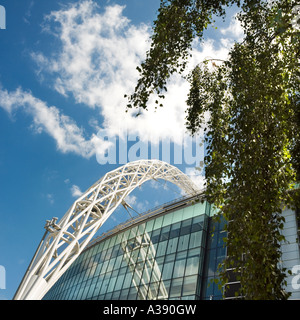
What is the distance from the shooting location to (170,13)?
821 cm

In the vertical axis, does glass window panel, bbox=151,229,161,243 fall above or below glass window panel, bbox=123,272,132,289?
above

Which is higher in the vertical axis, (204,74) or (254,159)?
(204,74)

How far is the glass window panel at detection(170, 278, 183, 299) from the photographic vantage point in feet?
80.7

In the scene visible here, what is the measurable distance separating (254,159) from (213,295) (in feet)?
63.5

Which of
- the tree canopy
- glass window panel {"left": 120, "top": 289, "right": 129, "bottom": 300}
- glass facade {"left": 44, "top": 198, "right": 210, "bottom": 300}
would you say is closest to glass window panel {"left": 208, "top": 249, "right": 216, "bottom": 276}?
glass facade {"left": 44, "top": 198, "right": 210, "bottom": 300}

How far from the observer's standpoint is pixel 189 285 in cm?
2430

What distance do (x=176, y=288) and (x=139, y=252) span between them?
7.95 meters

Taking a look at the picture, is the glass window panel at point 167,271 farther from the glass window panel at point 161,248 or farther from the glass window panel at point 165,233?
the glass window panel at point 165,233

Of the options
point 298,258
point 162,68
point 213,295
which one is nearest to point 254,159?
point 162,68

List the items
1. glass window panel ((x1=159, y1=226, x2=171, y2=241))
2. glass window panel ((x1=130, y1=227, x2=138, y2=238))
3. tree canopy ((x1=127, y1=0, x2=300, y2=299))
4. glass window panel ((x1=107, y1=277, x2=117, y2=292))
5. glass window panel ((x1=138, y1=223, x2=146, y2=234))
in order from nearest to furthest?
1. tree canopy ((x1=127, y1=0, x2=300, y2=299))
2. glass window panel ((x1=159, y1=226, x2=171, y2=241))
3. glass window panel ((x1=107, y1=277, x2=117, y2=292))
4. glass window panel ((x1=138, y1=223, x2=146, y2=234))
5. glass window panel ((x1=130, y1=227, x2=138, y2=238))

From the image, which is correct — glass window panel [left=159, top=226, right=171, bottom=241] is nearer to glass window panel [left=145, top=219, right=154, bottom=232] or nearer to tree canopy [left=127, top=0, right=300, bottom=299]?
glass window panel [left=145, top=219, right=154, bottom=232]
